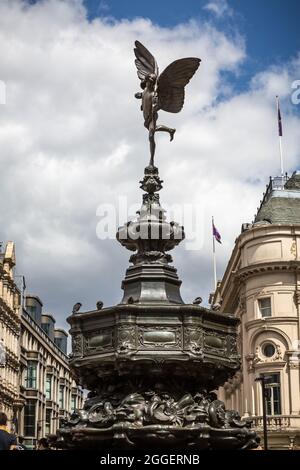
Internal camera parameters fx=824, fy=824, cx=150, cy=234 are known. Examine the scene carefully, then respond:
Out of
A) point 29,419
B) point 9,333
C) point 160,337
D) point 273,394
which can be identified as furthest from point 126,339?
point 29,419

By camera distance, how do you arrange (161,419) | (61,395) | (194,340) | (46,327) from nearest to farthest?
1. (161,419)
2. (194,340)
3. (61,395)
4. (46,327)

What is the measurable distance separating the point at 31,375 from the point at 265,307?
4068cm

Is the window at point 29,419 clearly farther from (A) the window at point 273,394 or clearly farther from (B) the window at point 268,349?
(A) the window at point 273,394

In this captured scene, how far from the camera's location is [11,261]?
2798 inches

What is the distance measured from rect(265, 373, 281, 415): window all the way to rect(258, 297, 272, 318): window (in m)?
3.71

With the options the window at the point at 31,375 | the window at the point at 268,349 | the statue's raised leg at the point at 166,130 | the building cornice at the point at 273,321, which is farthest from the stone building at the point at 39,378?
the statue's raised leg at the point at 166,130

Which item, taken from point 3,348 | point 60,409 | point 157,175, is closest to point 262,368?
point 3,348

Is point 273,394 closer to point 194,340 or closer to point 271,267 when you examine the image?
point 271,267

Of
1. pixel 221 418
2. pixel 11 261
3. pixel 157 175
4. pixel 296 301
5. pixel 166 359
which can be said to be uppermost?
pixel 11 261

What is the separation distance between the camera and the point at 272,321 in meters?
47.9

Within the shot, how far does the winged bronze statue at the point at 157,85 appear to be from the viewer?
13609mm

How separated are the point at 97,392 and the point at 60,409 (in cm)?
9205
